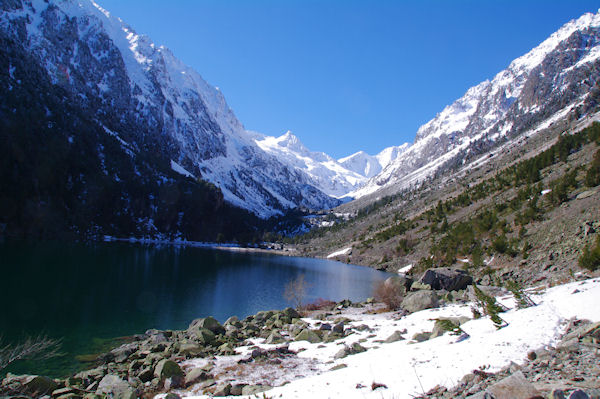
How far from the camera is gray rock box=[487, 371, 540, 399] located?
6.52 m

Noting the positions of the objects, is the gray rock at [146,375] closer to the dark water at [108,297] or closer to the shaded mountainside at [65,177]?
the dark water at [108,297]

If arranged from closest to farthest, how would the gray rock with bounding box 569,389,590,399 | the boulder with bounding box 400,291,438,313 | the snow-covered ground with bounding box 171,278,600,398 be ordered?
the gray rock with bounding box 569,389,590,399 < the snow-covered ground with bounding box 171,278,600,398 < the boulder with bounding box 400,291,438,313

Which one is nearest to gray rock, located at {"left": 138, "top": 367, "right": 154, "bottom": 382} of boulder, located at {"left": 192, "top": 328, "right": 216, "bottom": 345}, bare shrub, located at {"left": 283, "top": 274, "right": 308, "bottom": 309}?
boulder, located at {"left": 192, "top": 328, "right": 216, "bottom": 345}

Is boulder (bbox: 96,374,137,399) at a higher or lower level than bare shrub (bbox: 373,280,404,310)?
lower

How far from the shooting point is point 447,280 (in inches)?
1362

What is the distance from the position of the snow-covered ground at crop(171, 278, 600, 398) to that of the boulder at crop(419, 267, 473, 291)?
59.6ft

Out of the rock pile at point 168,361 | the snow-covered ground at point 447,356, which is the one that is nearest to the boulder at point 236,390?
the rock pile at point 168,361

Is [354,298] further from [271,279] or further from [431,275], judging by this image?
[271,279]

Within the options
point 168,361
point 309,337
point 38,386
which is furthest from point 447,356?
point 38,386

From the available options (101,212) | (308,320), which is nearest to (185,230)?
(101,212)

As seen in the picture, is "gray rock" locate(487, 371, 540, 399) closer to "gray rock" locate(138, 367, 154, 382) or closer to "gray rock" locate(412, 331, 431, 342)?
"gray rock" locate(412, 331, 431, 342)

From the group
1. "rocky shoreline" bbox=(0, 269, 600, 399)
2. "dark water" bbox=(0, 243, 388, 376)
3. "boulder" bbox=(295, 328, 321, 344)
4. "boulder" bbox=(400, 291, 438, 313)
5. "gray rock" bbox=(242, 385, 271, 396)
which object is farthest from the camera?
"dark water" bbox=(0, 243, 388, 376)

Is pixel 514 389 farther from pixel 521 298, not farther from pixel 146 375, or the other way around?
pixel 146 375

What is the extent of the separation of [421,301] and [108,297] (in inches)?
1479
